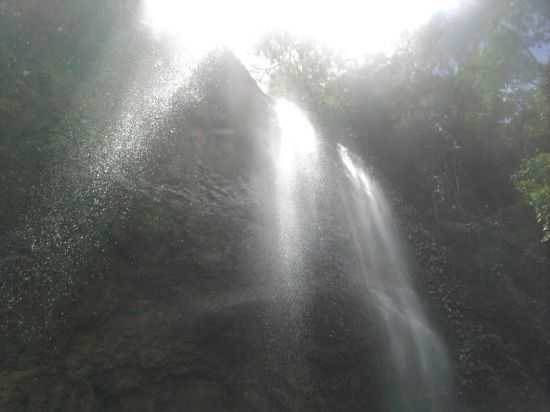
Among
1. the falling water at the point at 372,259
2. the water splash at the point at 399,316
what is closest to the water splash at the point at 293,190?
the falling water at the point at 372,259

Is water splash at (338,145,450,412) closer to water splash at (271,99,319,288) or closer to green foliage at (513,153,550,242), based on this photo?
water splash at (271,99,319,288)

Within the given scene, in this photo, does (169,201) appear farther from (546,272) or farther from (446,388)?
(546,272)

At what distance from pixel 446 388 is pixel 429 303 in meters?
2.06

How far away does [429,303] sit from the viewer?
8.48 meters

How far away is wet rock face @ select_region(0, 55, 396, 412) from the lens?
4168 mm

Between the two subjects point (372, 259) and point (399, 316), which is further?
point (372, 259)

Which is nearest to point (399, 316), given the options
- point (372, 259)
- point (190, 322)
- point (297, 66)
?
point (372, 259)

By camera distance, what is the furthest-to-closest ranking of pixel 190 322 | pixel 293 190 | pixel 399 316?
pixel 293 190
pixel 399 316
pixel 190 322

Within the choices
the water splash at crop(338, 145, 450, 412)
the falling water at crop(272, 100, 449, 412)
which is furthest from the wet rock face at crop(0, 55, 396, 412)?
the water splash at crop(338, 145, 450, 412)

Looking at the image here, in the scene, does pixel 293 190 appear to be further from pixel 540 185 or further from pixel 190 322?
pixel 540 185

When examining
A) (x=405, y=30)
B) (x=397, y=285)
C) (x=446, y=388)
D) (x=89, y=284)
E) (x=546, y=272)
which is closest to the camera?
(x=89, y=284)

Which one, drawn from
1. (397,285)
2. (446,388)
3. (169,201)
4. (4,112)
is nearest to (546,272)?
(397,285)

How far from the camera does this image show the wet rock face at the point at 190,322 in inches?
164

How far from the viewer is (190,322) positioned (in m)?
4.83
